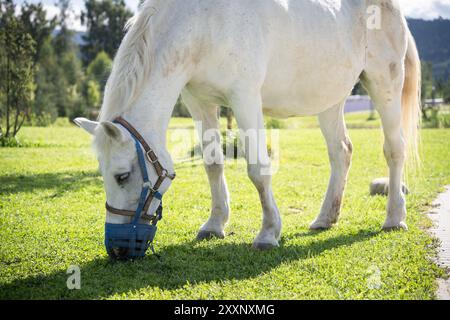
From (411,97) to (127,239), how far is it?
393 cm

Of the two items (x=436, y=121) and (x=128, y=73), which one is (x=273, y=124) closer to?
(x=436, y=121)

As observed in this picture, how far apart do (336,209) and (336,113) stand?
3.78 feet

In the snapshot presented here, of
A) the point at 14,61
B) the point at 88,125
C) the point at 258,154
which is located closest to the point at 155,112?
the point at 88,125

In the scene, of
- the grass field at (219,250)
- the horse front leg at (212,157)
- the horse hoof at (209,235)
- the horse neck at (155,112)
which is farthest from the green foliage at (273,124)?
the horse neck at (155,112)

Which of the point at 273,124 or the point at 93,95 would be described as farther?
the point at 93,95

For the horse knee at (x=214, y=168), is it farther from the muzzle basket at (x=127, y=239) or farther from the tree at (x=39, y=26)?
the tree at (x=39, y=26)

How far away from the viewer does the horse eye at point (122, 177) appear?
3.59 m

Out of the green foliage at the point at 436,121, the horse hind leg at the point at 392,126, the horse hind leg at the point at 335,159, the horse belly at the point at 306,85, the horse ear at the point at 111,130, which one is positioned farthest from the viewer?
the green foliage at the point at 436,121

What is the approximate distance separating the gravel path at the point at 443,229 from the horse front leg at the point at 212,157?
82.4 inches

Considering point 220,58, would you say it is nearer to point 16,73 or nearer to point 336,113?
point 336,113

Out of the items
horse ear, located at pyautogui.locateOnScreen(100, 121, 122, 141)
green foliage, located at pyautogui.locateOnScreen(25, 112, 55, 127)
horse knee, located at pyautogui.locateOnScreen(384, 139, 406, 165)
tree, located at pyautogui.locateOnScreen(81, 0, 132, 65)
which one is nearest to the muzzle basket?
horse ear, located at pyautogui.locateOnScreen(100, 121, 122, 141)

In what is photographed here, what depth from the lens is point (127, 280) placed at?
11.7 ft

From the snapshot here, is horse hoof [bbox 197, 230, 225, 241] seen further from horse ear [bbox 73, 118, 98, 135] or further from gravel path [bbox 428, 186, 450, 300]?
gravel path [bbox 428, 186, 450, 300]

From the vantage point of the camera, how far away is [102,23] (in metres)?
56.6
